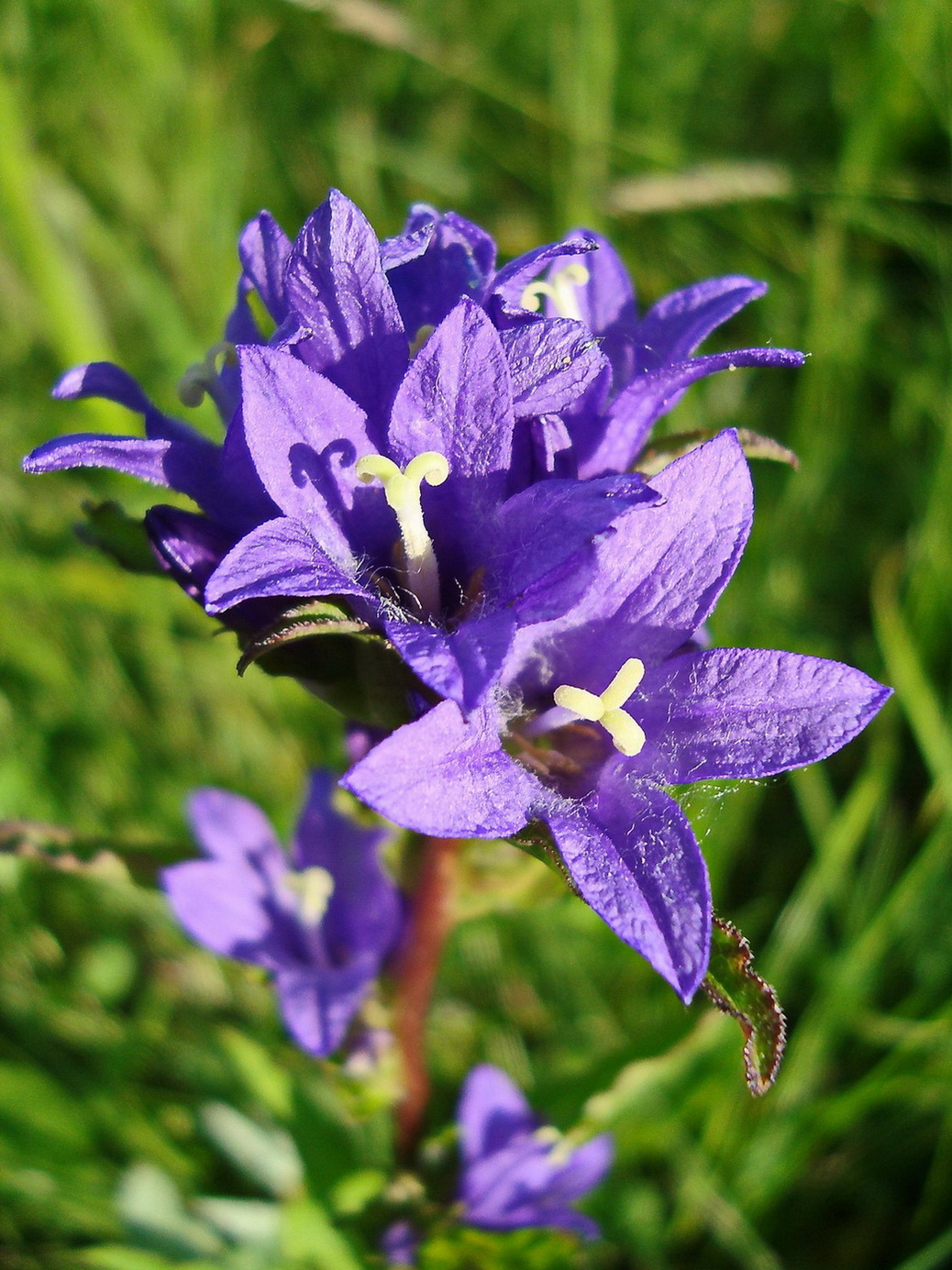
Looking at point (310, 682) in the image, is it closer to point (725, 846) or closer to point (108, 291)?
point (725, 846)

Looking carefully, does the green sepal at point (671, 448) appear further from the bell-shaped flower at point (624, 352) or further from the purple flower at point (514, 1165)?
the purple flower at point (514, 1165)

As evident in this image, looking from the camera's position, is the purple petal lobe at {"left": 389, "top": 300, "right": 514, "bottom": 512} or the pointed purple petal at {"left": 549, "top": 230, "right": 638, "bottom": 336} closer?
the purple petal lobe at {"left": 389, "top": 300, "right": 514, "bottom": 512}

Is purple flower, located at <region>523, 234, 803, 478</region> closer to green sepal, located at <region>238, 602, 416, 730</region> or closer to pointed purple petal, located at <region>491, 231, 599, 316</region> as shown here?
pointed purple petal, located at <region>491, 231, 599, 316</region>

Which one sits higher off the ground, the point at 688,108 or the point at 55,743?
the point at 688,108


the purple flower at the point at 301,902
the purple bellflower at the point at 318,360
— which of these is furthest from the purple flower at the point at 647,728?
the purple flower at the point at 301,902

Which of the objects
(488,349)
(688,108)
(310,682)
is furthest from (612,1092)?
(688,108)

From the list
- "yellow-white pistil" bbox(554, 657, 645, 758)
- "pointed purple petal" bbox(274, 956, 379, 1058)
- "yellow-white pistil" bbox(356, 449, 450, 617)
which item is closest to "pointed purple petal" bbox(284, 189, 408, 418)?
"yellow-white pistil" bbox(356, 449, 450, 617)

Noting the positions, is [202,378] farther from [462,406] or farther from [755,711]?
[755,711]
